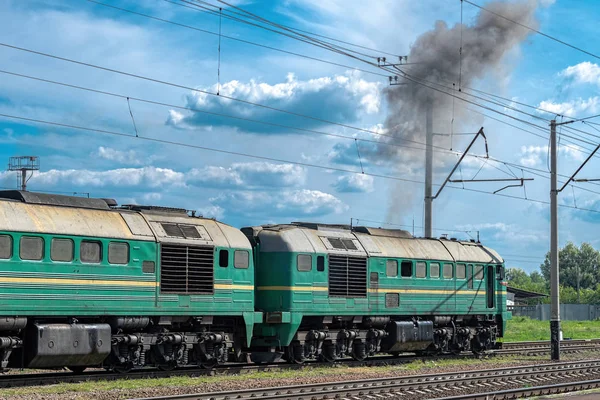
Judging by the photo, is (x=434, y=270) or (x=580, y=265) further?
(x=580, y=265)

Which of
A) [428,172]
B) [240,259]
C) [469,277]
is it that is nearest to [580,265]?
[428,172]

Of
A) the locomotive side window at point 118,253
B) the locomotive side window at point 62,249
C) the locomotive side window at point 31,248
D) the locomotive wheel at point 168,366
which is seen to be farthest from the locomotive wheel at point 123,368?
the locomotive side window at point 31,248

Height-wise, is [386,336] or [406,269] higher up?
[406,269]

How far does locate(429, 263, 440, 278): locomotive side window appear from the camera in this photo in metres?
35.5

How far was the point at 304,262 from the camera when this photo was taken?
99.0 ft

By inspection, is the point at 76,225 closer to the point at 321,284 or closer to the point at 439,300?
the point at 321,284

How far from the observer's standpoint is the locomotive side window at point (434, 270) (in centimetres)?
3550

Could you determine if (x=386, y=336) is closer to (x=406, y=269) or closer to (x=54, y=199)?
(x=406, y=269)

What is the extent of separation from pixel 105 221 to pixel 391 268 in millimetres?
13008

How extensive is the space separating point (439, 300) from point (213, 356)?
12.1 meters

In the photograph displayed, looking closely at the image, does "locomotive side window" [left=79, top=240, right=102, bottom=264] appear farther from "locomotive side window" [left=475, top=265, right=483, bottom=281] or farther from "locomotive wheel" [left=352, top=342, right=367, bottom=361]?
"locomotive side window" [left=475, top=265, right=483, bottom=281]

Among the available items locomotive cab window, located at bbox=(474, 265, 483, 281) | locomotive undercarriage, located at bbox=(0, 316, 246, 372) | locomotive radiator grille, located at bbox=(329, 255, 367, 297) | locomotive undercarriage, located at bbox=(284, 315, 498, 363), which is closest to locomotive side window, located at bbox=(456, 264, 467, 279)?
locomotive cab window, located at bbox=(474, 265, 483, 281)

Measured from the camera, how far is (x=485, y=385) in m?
25.3

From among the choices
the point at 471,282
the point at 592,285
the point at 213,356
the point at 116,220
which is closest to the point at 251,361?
the point at 213,356
